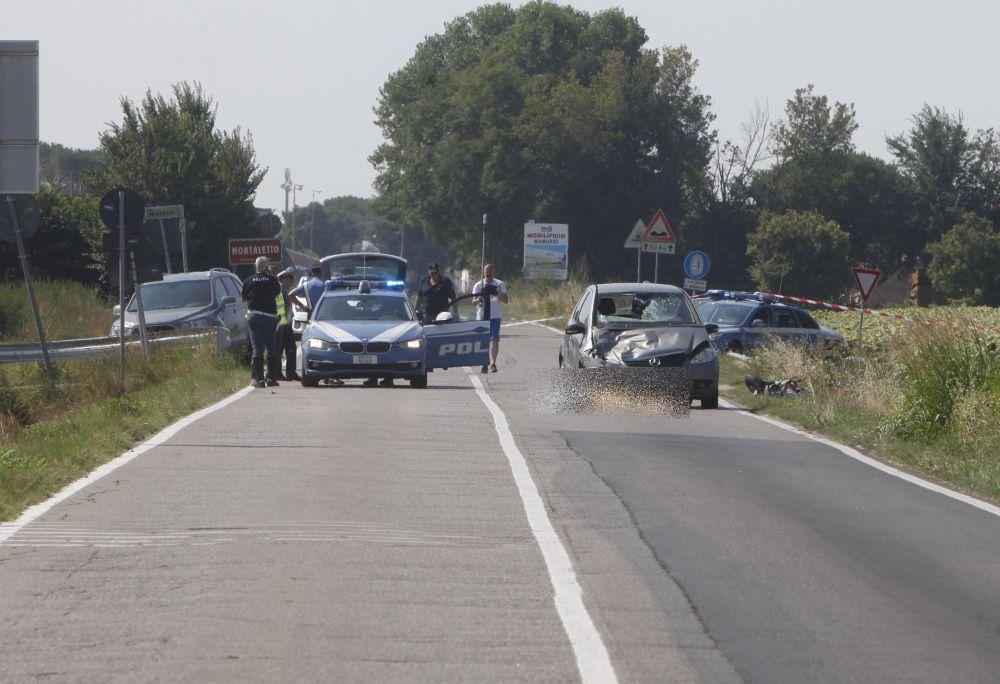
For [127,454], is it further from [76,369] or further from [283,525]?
[76,369]

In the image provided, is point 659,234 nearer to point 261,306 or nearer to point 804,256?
point 261,306

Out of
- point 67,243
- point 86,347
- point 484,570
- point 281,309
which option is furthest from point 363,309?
point 67,243

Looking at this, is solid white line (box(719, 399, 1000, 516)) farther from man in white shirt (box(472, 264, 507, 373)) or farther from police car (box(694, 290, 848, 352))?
police car (box(694, 290, 848, 352))

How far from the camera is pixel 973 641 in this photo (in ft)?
22.1

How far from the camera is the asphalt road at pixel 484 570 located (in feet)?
20.3

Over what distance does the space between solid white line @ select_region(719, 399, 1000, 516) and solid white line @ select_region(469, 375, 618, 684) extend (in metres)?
3.34

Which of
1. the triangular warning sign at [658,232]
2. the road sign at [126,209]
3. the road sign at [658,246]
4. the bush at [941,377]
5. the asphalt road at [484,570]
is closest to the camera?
the asphalt road at [484,570]

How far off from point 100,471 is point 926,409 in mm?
8623

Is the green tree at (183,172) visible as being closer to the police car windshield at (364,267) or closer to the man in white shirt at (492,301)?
the police car windshield at (364,267)

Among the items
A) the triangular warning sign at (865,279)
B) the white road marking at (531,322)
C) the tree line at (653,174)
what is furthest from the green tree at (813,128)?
the triangular warning sign at (865,279)

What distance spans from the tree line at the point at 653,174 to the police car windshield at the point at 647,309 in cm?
5199

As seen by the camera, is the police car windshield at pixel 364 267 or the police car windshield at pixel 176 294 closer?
the police car windshield at pixel 176 294

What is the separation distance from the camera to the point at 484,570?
8.00 meters

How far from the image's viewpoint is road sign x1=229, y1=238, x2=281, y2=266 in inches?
1409
